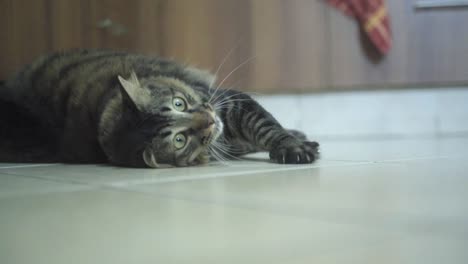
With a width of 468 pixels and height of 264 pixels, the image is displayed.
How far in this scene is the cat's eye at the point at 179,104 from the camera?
1.53 metres

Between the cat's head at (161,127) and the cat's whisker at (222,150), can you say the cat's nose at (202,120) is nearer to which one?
the cat's head at (161,127)

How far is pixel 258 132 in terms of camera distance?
1681 millimetres

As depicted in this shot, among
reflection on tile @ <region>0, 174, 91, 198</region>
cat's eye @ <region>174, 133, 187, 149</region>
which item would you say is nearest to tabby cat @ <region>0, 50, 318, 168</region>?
cat's eye @ <region>174, 133, 187, 149</region>

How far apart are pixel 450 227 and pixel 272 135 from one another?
3.25 feet

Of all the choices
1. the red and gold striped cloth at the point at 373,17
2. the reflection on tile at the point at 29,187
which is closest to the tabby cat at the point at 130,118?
the reflection on tile at the point at 29,187

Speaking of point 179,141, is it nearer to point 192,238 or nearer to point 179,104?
point 179,104

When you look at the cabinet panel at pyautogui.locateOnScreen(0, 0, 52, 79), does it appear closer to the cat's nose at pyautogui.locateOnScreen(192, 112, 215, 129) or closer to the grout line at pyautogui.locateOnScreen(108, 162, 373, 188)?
the cat's nose at pyautogui.locateOnScreen(192, 112, 215, 129)

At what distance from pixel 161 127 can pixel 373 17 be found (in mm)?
1490

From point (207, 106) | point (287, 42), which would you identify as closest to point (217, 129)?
point (207, 106)

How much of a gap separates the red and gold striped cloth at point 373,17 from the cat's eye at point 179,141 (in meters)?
1.42

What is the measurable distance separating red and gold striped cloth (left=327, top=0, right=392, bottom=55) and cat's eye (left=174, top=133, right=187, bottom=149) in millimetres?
1421

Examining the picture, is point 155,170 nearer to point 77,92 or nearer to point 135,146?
point 135,146

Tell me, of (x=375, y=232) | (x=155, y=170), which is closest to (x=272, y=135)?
(x=155, y=170)

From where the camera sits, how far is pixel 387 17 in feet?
8.80
